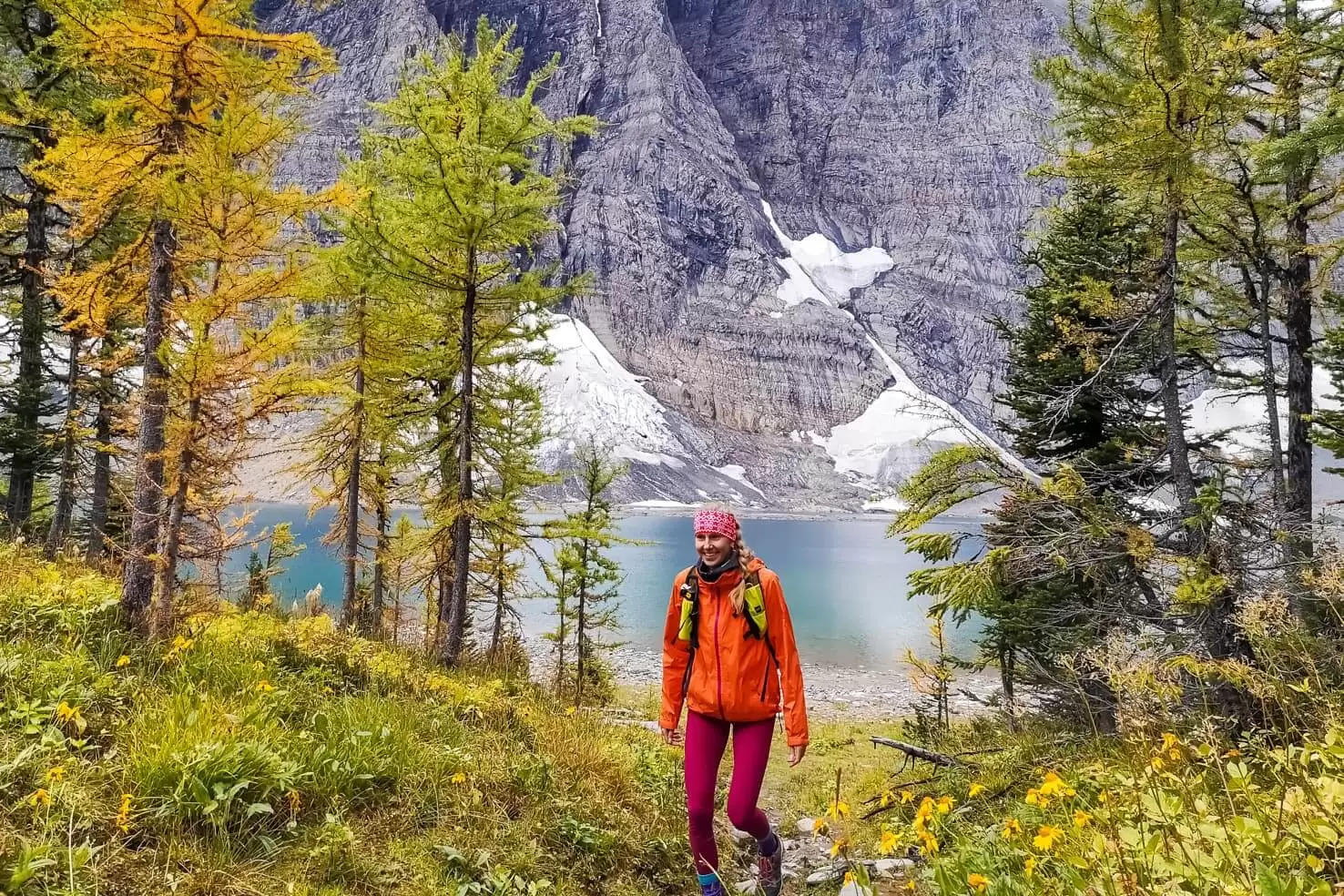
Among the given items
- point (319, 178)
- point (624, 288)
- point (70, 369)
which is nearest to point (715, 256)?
point (624, 288)

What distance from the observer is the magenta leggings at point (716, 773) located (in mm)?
3699

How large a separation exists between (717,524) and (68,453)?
1476 centimetres

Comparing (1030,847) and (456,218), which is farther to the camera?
(456,218)

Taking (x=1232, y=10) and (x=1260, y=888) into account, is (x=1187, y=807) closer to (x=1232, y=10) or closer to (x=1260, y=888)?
(x=1260, y=888)

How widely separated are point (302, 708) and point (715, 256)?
184 meters

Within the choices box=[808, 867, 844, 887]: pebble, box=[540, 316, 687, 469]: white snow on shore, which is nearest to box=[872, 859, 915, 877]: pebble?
box=[808, 867, 844, 887]: pebble

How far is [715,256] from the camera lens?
179625mm

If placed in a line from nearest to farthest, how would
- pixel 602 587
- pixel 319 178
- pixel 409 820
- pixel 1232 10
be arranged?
pixel 409 820 < pixel 1232 10 < pixel 602 587 < pixel 319 178

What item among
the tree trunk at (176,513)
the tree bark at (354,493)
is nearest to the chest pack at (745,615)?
the tree trunk at (176,513)

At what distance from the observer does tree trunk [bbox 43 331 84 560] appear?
11609 mm

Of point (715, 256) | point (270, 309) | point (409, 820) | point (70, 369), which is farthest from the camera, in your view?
point (715, 256)

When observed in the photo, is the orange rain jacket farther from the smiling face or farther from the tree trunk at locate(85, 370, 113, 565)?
the tree trunk at locate(85, 370, 113, 565)

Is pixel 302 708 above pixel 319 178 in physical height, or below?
below

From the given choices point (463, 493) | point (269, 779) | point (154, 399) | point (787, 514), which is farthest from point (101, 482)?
point (787, 514)
